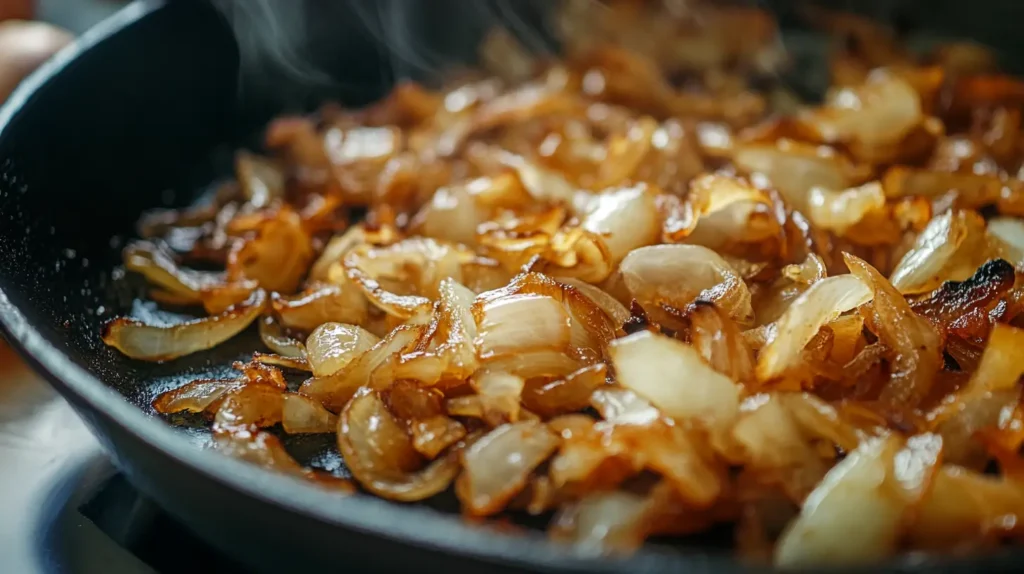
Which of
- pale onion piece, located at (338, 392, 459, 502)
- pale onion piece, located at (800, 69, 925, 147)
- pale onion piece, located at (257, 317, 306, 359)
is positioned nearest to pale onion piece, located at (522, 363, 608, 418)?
pale onion piece, located at (338, 392, 459, 502)

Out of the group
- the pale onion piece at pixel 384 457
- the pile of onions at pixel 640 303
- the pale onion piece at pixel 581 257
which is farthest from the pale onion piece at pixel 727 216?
the pale onion piece at pixel 384 457

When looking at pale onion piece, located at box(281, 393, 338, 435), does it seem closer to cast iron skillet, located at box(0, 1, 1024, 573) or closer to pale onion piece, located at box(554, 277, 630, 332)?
cast iron skillet, located at box(0, 1, 1024, 573)

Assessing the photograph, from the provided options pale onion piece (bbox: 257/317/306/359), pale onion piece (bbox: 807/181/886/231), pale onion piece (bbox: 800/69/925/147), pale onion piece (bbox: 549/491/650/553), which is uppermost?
pale onion piece (bbox: 549/491/650/553)

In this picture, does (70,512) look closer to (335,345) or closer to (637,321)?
(335,345)

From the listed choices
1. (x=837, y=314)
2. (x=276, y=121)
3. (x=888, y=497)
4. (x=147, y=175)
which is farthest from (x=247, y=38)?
(x=888, y=497)

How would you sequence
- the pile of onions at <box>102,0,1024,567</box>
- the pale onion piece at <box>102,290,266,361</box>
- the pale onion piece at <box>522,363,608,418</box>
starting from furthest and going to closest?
the pale onion piece at <box>102,290,266,361</box>, the pale onion piece at <box>522,363,608,418</box>, the pile of onions at <box>102,0,1024,567</box>

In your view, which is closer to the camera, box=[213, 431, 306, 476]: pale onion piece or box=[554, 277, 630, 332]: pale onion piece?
box=[213, 431, 306, 476]: pale onion piece

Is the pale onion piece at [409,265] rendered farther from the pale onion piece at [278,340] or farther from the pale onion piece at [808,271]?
the pale onion piece at [808,271]
